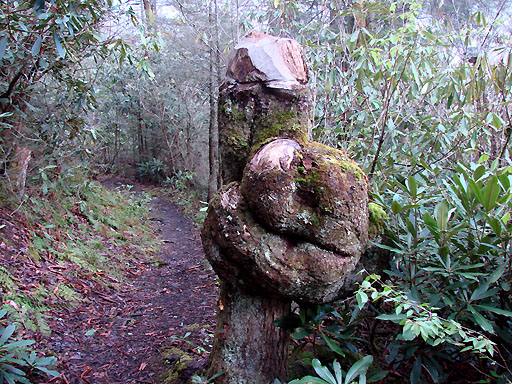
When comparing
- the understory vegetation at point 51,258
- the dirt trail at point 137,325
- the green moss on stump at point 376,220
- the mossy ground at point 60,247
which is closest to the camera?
the green moss on stump at point 376,220

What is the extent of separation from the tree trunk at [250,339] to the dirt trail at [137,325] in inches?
48.3

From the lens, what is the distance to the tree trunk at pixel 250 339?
2320mm

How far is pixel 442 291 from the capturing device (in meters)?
2.20

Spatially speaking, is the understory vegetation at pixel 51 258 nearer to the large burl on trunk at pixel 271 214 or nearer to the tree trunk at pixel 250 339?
the tree trunk at pixel 250 339

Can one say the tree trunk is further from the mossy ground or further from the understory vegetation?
the mossy ground

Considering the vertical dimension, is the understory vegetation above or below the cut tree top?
below

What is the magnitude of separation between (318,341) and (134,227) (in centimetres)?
635

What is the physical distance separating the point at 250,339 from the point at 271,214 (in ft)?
2.99

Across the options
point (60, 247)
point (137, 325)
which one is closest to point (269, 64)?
point (137, 325)

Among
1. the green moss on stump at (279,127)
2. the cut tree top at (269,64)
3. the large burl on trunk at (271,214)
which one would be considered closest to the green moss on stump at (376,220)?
the large burl on trunk at (271,214)

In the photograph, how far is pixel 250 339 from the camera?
7.68ft

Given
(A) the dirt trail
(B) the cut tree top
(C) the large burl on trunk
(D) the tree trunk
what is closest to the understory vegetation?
(A) the dirt trail

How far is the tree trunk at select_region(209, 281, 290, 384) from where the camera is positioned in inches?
91.4

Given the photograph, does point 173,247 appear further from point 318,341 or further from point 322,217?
point 322,217
